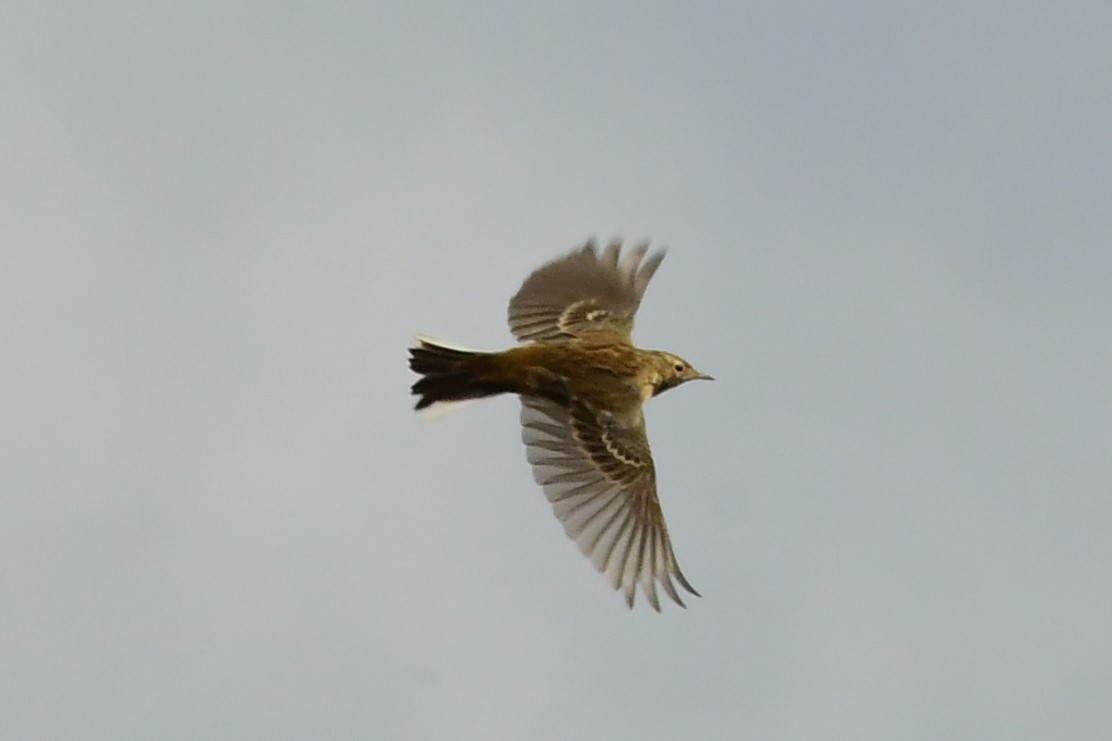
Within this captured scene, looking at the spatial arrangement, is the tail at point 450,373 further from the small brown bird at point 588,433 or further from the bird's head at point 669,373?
the bird's head at point 669,373

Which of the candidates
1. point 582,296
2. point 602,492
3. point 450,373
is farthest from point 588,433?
point 582,296

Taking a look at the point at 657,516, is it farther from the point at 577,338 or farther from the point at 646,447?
the point at 577,338

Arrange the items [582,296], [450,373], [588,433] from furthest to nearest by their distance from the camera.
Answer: [582,296]
[588,433]
[450,373]

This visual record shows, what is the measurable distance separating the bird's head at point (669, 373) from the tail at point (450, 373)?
66.1 inches

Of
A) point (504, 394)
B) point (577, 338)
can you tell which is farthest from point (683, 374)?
point (504, 394)

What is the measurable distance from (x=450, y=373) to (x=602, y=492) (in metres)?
1.43

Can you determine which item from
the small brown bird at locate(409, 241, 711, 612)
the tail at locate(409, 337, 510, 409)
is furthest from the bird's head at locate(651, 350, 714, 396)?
the tail at locate(409, 337, 510, 409)

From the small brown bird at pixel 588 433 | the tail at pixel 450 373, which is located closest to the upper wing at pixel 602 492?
the small brown bird at pixel 588 433

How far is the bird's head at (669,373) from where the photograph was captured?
15.1 metres

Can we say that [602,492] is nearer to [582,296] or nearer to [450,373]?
[450,373]

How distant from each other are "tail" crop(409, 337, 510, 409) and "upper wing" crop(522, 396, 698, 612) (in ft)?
1.14

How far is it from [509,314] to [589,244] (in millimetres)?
1017

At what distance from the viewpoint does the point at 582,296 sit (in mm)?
16078

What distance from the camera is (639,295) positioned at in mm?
16344
